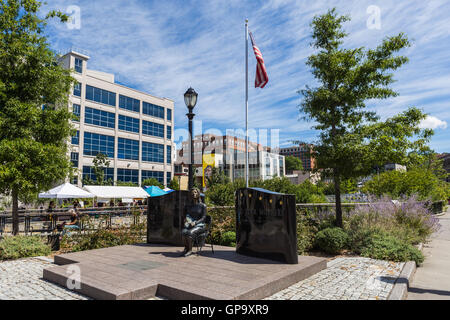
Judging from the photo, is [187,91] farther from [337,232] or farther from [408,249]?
[408,249]

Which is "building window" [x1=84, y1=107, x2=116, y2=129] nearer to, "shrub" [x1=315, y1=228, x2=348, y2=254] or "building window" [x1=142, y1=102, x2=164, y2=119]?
"building window" [x1=142, y1=102, x2=164, y2=119]

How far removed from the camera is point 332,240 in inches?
369

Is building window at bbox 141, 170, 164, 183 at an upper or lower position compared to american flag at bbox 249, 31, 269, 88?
lower

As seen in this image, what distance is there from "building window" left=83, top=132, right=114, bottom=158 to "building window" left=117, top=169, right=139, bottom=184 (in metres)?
3.38

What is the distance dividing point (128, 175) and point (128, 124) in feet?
30.3

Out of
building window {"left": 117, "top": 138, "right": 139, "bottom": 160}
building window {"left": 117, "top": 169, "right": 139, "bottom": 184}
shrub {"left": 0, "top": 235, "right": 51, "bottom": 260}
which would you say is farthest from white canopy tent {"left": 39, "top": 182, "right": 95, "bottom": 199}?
building window {"left": 117, "top": 138, "right": 139, "bottom": 160}

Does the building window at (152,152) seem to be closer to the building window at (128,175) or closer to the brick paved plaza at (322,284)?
the building window at (128,175)

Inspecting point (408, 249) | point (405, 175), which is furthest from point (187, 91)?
point (405, 175)

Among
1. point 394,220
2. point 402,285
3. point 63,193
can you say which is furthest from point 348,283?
point 63,193

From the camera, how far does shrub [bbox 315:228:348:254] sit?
9320mm

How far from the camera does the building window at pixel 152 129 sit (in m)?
58.9

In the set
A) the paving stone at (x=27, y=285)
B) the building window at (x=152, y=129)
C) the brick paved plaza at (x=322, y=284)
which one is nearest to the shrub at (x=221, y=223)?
the brick paved plaza at (x=322, y=284)

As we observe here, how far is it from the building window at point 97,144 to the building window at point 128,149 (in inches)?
63.5
